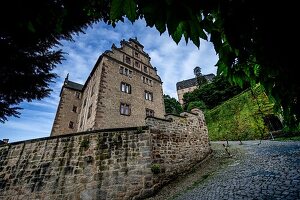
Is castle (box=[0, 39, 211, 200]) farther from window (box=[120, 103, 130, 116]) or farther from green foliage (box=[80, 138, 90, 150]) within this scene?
window (box=[120, 103, 130, 116])

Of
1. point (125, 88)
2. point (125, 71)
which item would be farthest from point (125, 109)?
point (125, 71)

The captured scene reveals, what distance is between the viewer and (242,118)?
A: 854 inches

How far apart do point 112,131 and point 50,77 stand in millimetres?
4161

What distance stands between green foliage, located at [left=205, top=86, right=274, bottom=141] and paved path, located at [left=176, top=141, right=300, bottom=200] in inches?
458

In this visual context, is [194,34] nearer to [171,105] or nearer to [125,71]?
[125,71]

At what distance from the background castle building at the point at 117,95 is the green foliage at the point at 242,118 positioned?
25.0 ft

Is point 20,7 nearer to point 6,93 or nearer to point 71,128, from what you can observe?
point 6,93

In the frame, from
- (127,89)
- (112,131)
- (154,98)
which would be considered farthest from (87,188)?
(154,98)

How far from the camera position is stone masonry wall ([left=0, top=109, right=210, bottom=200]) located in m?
7.67

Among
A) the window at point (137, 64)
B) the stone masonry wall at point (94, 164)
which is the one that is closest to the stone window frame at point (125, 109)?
the window at point (137, 64)

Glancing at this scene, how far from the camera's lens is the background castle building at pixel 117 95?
702 inches

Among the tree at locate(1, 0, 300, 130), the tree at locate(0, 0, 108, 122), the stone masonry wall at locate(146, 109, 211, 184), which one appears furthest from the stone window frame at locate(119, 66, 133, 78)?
the tree at locate(1, 0, 300, 130)

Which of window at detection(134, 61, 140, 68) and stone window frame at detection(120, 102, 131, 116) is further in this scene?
window at detection(134, 61, 140, 68)

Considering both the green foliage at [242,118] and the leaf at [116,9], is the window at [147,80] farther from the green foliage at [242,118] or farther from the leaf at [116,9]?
the leaf at [116,9]
